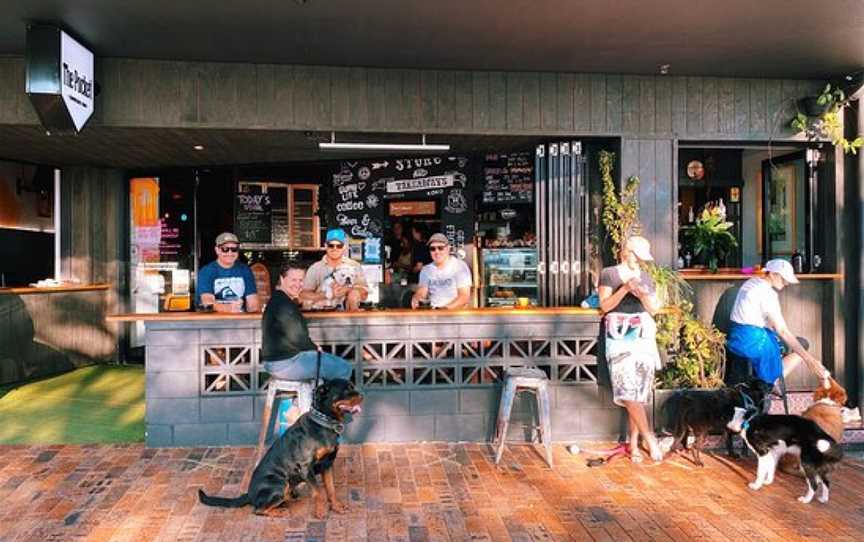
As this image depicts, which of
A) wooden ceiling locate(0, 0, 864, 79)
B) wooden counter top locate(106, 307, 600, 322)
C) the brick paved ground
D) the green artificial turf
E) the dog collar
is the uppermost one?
wooden ceiling locate(0, 0, 864, 79)

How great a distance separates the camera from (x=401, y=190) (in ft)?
25.2

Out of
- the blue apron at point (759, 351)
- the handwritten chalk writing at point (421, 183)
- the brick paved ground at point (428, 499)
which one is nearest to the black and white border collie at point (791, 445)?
the brick paved ground at point (428, 499)

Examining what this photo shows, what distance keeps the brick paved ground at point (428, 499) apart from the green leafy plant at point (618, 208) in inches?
80.7

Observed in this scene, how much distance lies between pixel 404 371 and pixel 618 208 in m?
2.45

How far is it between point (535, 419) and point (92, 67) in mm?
4670

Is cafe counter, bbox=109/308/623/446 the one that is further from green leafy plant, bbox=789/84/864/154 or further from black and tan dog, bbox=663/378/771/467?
green leafy plant, bbox=789/84/864/154

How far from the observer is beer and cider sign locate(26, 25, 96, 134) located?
185 inches

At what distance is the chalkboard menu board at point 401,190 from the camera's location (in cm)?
753

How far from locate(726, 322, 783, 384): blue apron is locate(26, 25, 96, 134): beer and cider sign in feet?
18.3

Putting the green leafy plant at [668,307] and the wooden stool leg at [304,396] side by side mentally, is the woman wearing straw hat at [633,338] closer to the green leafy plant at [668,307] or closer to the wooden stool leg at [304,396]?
the green leafy plant at [668,307]

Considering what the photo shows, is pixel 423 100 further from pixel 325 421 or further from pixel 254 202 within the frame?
pixel 325 421

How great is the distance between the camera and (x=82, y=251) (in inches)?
319

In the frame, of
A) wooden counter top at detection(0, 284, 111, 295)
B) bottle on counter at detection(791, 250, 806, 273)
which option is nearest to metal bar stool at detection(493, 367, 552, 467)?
bottle on counter at detection(791, 250, 806, 273)

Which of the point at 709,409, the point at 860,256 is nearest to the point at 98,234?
the point at 709,409
